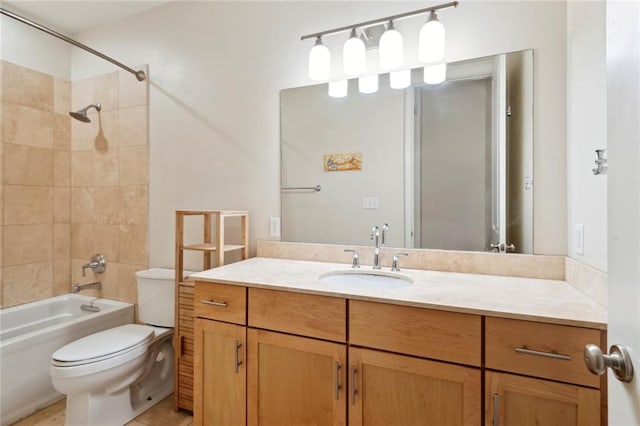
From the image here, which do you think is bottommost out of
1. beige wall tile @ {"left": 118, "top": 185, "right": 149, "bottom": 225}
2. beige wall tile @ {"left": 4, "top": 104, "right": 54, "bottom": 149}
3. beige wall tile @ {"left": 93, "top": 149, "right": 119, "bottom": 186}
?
beige wall tile @ {"left": 118, "top": 185, "right": 149, "bottom": 225}

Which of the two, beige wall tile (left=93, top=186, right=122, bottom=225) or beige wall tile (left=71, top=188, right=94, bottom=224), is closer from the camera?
beige wall tile (left=93, top=186, right=122, bottom=225)

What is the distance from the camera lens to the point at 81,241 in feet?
8.30

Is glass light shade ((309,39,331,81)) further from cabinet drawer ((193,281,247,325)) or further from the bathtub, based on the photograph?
the bathtub

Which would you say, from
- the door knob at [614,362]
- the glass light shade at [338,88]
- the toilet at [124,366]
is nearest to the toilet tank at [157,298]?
the toilet at [124,366]

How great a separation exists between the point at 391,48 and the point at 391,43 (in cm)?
2

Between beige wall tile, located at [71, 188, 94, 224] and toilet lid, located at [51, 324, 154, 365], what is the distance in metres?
1.14

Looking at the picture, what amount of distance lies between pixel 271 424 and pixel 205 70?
2055 millimetres

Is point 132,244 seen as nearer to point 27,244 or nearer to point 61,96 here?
point 27,244

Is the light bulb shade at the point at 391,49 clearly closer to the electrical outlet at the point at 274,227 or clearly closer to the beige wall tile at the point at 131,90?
the electrical outlet at the point at 274,227

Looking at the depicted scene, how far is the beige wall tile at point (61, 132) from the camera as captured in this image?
247 centimetres

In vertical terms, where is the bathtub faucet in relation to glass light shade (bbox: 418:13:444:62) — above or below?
below

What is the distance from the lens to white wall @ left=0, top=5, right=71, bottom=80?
2191 mm

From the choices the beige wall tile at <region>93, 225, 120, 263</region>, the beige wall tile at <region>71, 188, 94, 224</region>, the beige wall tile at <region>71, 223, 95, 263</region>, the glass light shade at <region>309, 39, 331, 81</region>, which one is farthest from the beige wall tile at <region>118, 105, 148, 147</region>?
the glass light shade at <region>309, 39, 331, 81</region>

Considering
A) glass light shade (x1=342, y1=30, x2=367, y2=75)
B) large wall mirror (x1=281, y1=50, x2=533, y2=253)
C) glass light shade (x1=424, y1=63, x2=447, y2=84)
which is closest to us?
large wall mirror (x1=281, y1=50, x2=533, y2=253)
